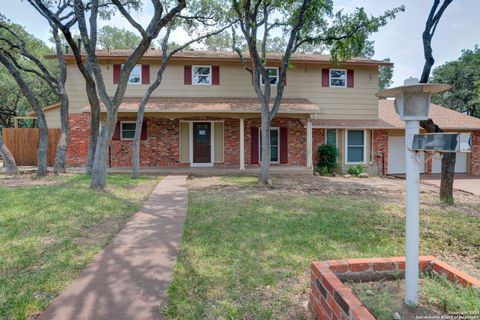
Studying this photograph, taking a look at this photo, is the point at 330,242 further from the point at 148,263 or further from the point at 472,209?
the point at 472,209

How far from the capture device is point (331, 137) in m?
15.8

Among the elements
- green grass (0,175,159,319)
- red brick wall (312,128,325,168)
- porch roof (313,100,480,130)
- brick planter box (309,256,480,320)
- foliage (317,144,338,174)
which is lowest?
green grass (0,175,159,319)

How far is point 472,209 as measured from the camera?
300 inches

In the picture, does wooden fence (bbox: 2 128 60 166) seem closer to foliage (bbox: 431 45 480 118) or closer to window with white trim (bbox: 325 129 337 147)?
window with white trim (bbox: 325 129 337 147)

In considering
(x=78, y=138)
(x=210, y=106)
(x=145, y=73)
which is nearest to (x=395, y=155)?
(x=210, y=106)

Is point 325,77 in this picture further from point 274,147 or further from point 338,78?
point 274,147

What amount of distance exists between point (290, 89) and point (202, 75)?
164 inches

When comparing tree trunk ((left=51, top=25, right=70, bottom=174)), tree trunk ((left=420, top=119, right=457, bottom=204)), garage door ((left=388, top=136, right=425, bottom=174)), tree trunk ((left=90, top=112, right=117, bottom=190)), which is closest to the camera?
tree trunk ((left=420, top=119, right=457, bottom=204))

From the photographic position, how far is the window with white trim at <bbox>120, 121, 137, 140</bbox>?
14907 millimetres

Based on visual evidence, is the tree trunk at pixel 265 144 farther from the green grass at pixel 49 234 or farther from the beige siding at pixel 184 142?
the beige siding at pixel 184 142

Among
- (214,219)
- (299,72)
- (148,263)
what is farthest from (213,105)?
(148,263)

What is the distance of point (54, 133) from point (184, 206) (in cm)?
1156

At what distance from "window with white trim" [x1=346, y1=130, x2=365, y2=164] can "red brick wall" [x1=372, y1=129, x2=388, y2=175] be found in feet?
2.15

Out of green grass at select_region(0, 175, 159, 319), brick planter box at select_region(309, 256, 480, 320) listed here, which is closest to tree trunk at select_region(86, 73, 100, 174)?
green grass at select_region(0, 175, 159, 319)
